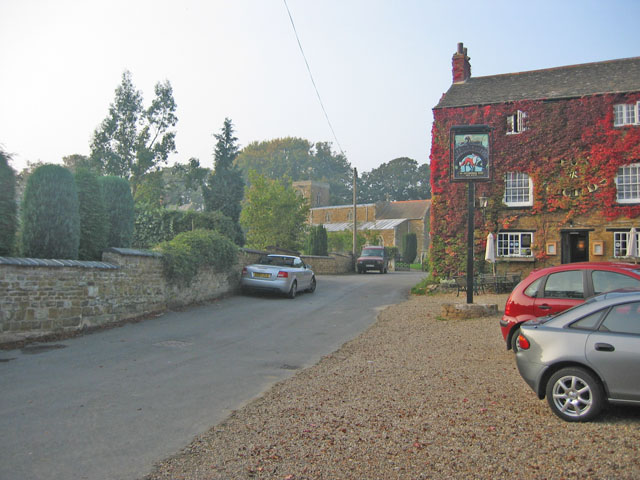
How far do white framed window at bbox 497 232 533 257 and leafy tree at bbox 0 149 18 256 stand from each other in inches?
679

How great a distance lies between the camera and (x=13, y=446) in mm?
4410

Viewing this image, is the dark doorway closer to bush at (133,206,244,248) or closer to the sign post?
the sign post

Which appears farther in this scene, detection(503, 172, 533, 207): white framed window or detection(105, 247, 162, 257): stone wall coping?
detection(503, 172, 533, 207): white framed window

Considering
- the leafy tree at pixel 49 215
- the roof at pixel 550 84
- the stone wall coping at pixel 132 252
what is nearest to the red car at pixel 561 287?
the stone wall coping at pixel 132 252

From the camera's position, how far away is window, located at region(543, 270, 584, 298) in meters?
7.41

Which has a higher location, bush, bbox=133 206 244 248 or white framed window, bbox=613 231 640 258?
bush, bbox=133 206 244 248

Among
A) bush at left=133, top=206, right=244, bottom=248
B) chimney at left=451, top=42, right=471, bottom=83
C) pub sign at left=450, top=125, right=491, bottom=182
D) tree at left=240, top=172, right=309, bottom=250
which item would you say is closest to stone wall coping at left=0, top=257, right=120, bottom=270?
pub sign at left=450, top=125, right=491, bottom=182

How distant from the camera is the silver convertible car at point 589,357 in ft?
15.3

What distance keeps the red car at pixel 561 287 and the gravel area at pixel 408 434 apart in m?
0.91

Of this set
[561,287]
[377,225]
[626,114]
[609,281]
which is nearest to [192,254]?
[561,287]

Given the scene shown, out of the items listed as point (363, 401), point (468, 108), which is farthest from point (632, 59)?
point (363, 401)

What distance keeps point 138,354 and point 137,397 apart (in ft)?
8.48

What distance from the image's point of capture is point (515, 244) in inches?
817

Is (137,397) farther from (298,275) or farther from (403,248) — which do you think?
(403,248)
